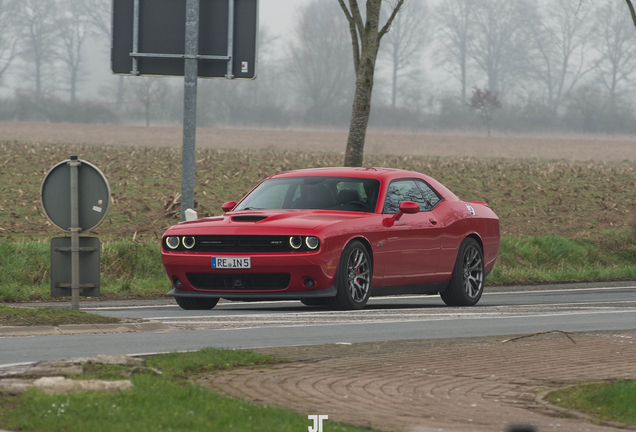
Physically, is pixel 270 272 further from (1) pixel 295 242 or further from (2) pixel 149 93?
(2) pixel 149 93

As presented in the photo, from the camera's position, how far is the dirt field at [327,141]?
73.4 meters

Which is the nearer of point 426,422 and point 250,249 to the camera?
point 426,422

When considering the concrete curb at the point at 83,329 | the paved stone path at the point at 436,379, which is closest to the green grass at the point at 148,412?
the paved stone path at the point at 436,379

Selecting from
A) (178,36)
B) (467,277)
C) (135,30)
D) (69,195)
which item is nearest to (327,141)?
(178,36)

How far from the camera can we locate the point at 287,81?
11969 centimetres

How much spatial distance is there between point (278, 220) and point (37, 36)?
101 m

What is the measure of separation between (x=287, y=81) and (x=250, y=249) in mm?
109319

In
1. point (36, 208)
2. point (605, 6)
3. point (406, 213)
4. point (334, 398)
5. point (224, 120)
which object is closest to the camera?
point (334, 398)

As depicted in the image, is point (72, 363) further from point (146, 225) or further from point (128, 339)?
point (146, 225)

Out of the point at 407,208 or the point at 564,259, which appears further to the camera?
the point at 564,259

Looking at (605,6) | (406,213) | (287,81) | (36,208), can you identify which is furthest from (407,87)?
(406,213)

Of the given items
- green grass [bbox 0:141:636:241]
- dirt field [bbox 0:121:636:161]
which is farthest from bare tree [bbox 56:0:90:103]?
green grass [bbox 0:141:636:241]

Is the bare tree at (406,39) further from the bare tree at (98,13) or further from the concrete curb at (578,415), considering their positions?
the concrete curb at (578,415)

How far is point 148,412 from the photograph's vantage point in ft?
18.5
